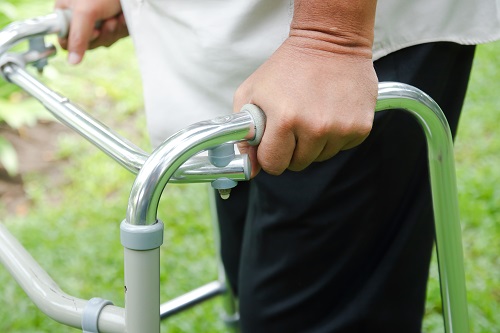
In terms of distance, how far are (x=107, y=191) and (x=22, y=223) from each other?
36 centimetres

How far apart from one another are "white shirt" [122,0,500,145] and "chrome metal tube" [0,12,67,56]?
0.18 metres

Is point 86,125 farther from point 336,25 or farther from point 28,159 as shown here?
point 28,159

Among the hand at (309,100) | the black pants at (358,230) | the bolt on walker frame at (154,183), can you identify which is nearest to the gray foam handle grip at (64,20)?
the bolt on walker frame at (154,183)

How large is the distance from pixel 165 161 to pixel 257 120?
0.14 meters

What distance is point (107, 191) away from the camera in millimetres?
3047

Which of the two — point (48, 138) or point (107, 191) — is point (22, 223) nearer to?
point (107, 191)

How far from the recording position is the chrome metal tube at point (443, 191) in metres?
0.97

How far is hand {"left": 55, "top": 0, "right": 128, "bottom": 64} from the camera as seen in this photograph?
4.63 feet

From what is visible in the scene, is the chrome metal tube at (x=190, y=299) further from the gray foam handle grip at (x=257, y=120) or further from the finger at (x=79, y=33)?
the gray foam handle grip at (x=257, y=120)

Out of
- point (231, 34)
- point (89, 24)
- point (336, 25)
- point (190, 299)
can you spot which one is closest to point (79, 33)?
point (89, 24)

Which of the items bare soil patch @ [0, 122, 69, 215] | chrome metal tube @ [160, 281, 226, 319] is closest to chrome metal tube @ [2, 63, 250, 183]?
chrome metal tube @ [160, 281, 226, 319]

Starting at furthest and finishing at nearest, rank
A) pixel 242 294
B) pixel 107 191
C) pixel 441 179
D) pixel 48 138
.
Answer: pixel 48 138
pixel 107 191
pixel 242 294
pixel 441 179

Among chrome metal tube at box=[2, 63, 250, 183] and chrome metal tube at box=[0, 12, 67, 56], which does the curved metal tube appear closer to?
chrome metal tube at box=[2, 63, 250, 183]

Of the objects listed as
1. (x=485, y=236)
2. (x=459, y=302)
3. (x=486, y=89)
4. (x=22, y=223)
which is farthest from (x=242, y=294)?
(x=486, y=89)
